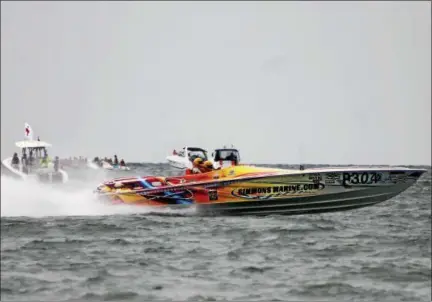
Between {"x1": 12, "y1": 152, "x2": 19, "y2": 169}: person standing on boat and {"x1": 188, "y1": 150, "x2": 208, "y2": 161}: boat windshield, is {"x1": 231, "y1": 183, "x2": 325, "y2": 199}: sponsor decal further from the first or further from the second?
{"x1": 12, "y1": 152, "x2": 19, "y2": 169}: person standing on boat

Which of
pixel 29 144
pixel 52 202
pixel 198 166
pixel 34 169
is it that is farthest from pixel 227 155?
pixel 34 169

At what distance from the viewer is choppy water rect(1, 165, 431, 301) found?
10.6 meters

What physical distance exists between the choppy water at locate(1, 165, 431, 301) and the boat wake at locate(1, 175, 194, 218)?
0.20ft

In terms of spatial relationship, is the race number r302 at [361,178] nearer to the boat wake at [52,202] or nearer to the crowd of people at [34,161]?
the boat wake at [52,202]

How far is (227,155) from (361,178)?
12.1 ft

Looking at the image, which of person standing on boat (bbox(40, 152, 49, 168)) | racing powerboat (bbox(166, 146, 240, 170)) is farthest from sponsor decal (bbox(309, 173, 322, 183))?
person standing on boat (bbox(40, 152, 49, 168))

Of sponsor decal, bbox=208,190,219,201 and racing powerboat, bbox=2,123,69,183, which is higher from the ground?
racing powerboat, bbox=2,123,69,183

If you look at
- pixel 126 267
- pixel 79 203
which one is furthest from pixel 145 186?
pixel 126 267

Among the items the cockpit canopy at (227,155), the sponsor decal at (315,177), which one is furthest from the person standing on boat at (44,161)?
the sponsor decal at (315,177)

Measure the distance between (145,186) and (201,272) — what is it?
323 inches

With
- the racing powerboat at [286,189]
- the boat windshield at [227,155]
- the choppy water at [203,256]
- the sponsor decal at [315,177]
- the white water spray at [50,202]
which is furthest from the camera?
the white water spray at [50,202]

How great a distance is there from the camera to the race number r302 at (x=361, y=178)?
18531mm

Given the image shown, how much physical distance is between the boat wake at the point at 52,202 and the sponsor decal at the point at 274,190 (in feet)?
Result: 7.22

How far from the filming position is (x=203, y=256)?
44.9 feet
